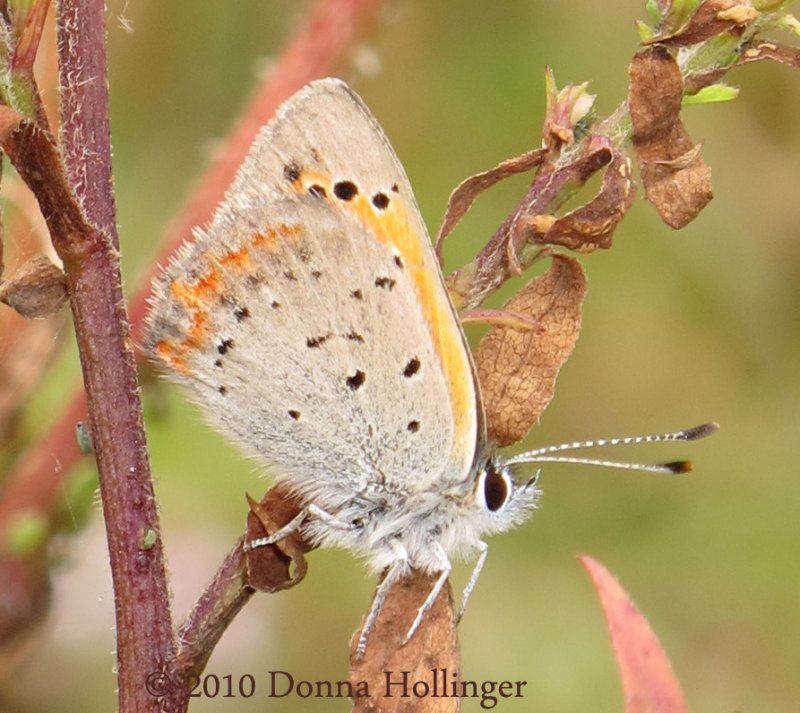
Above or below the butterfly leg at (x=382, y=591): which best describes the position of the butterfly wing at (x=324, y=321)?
above

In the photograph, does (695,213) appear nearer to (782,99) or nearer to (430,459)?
(430,459)

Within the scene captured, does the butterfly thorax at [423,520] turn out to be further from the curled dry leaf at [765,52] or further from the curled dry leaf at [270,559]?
the curled dry leaf at [765,52]

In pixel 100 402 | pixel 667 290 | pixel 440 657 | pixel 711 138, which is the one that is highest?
pixel 711 138

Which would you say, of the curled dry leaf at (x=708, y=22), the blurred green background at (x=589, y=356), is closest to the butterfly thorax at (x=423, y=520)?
the curled dry leaf at (x=708, y=22)

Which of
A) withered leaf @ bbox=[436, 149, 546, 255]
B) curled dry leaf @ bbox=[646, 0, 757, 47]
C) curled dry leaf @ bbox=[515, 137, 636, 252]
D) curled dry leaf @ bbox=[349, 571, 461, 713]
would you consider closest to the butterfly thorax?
curled dry leaf @ bbox=[349, 571, 461, 713]

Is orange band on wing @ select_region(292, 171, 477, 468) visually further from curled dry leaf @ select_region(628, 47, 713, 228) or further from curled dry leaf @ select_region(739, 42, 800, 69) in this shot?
curled dry leaf @ select_region(739, 42, 800, 69)

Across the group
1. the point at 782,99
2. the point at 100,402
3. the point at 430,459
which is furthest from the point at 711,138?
the point at 100,402
